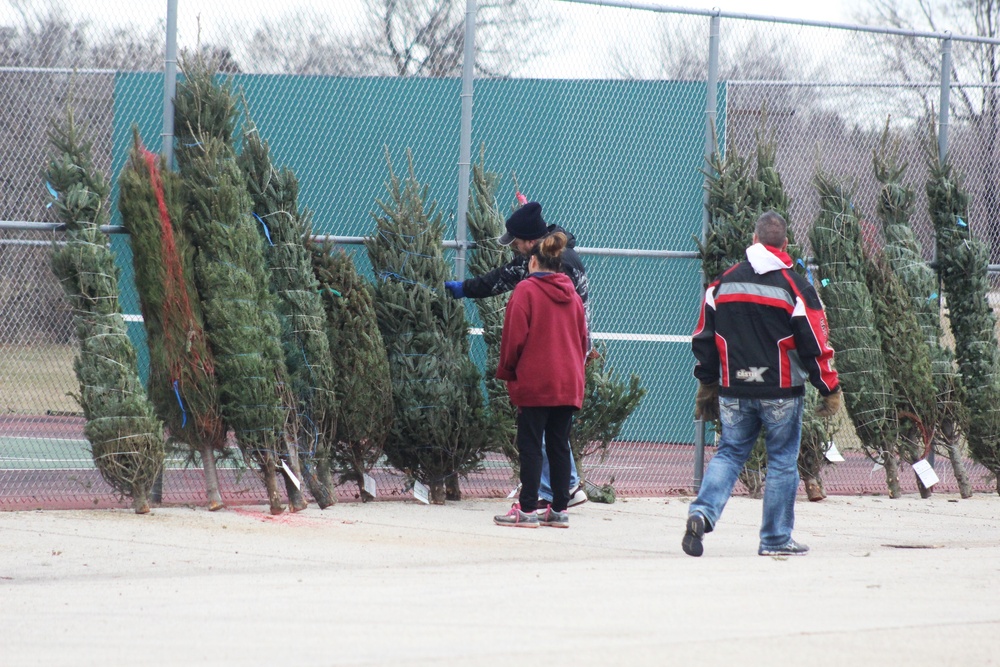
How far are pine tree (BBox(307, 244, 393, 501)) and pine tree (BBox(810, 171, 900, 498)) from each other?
3606 mm

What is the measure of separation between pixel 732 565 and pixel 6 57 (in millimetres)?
5633

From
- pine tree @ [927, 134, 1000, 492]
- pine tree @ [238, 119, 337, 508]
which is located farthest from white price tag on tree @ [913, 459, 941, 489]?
pine tree @ [238, 119, 337, 508]

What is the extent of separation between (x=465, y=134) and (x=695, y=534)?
3.56 m

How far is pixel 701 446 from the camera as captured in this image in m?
9.42

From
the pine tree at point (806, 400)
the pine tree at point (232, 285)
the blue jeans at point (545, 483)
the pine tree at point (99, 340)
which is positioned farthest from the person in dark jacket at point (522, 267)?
the pine tree at point (99, 340)

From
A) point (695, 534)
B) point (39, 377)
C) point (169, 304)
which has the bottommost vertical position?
point (695, 534)

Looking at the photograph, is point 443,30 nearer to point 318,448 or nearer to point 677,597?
point 318,448

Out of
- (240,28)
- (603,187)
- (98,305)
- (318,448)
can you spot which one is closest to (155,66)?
(240,28)

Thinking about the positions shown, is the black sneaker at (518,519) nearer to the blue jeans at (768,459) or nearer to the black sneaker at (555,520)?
the black sneaker at (555,520)

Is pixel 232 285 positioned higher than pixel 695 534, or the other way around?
pixel 232 285

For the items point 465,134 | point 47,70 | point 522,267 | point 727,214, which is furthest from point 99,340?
point 727,214

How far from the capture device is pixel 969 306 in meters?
9.92

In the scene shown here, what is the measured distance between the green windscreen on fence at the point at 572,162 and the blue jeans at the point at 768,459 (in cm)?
407

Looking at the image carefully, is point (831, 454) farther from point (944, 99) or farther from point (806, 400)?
point (944, 99)
